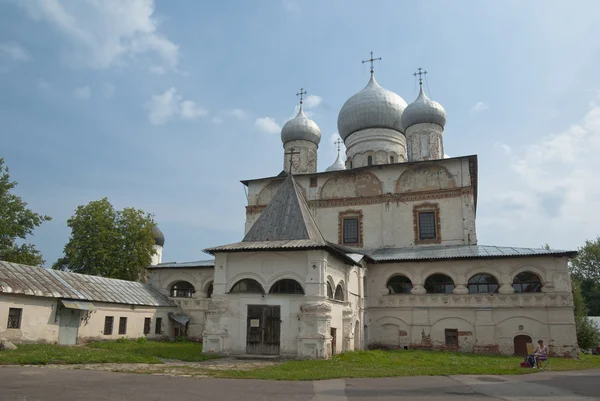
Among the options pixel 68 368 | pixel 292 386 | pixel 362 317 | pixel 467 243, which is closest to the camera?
pixel 292 386

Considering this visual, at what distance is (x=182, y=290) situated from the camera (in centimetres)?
2473

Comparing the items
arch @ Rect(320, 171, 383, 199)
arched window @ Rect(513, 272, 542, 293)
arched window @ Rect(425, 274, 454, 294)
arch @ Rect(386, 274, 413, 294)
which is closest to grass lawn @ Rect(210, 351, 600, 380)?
arched window @ Rect(513, 272, 542, 293)

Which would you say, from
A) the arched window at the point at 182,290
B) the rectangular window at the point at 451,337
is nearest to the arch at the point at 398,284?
the rectangular window at the point at 451,337

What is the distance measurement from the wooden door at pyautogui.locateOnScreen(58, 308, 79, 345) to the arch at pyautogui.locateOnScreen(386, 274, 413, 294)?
516 inches

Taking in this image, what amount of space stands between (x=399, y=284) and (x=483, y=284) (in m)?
3.60

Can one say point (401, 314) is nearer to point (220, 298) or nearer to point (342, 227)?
point (342, 227)

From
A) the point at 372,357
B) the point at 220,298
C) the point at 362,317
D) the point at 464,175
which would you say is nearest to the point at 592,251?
the point at 464,175

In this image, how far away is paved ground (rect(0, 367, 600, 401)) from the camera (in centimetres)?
756

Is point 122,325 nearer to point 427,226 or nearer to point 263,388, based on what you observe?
point 263,388

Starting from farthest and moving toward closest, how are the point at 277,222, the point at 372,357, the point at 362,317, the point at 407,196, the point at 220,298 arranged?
the point at 407,196
the point at 362,317
the point at 277,222
the point at 220,298
the point at 372,357

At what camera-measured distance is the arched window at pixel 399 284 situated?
21359 millimetres

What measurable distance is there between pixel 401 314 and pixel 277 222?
765 centimetres

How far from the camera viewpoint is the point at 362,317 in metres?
20.0

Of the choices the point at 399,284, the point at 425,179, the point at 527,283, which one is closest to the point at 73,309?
the point at 399,284
